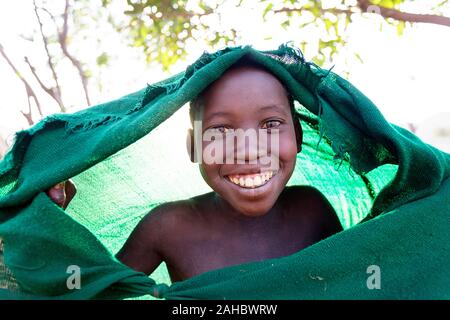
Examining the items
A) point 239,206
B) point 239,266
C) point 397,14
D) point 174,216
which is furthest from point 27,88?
point 239,266

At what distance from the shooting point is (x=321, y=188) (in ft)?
7.86

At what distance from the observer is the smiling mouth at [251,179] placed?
1.86 m

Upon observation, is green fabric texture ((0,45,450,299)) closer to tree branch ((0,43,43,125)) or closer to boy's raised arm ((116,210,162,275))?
boy's raised arm ((116,210,162,275))

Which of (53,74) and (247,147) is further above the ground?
(53,74)

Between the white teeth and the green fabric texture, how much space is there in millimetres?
211

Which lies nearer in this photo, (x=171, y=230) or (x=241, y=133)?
(x=241, y=133)

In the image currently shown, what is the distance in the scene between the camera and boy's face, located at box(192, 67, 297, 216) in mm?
1853

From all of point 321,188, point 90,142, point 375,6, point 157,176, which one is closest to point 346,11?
point 375,6

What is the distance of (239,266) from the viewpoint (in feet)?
5.51

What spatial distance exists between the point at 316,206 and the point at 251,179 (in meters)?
0.48

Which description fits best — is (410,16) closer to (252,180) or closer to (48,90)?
(252,180)
